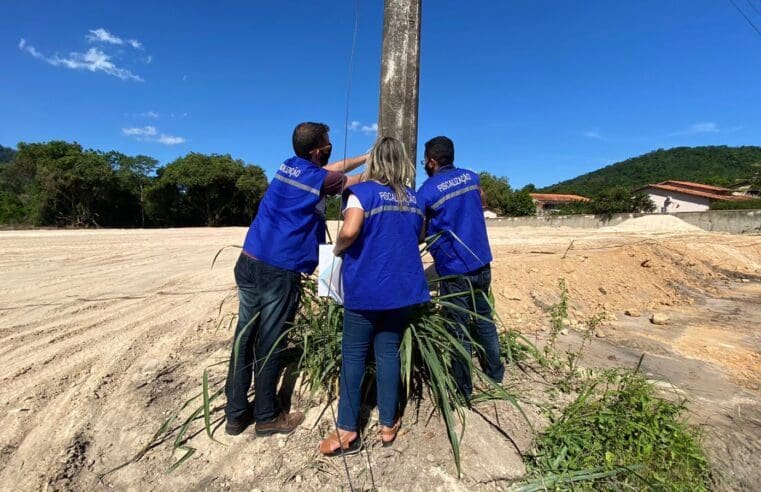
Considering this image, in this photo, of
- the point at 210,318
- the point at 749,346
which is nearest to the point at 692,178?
the point at 749,346

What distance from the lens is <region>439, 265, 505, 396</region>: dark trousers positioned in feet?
7.27

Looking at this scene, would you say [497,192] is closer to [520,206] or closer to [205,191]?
[520,206]

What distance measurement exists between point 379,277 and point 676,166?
83361 millimetres

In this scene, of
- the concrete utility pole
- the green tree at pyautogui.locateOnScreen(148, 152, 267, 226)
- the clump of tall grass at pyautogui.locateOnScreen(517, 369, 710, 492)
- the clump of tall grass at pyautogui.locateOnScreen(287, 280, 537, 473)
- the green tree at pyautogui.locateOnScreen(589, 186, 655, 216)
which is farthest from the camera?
the green tree at pyautogui.locateOnScreen(589, 186, 655, 216)

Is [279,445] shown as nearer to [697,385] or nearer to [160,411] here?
[160,411]

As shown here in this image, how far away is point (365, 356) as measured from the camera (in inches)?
73.3

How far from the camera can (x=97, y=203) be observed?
23.9 meters

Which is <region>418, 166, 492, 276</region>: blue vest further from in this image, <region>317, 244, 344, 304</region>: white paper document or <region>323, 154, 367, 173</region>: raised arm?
<region>317, 244, 344, 304</region>: white paper document

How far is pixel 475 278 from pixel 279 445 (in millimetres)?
1419

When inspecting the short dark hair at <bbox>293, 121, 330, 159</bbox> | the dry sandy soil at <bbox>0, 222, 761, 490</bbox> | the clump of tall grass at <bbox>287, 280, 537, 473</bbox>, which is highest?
the short dark hair at <bbox>293, 121, 330, 159</bbox>

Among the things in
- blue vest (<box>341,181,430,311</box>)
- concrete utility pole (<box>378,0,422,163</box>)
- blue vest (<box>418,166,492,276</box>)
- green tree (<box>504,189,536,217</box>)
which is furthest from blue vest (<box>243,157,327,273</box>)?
green tree (<box>504,189,536,217</box>)

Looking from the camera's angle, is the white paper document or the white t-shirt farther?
the white paper document

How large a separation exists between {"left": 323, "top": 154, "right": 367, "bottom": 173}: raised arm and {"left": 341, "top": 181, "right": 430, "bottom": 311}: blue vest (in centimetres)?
38

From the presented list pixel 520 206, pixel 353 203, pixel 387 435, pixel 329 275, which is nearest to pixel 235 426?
pixel 387 435
